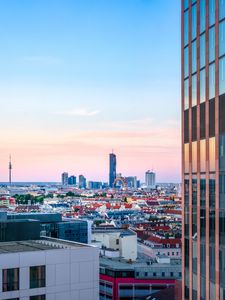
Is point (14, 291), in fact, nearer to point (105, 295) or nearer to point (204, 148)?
point (204, 148)

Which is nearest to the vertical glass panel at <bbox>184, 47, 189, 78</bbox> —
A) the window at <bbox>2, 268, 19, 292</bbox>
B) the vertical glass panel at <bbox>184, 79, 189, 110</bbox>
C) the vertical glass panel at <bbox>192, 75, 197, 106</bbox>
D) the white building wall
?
the vertical glass panel at <bbox>184, 79, 189, 110</bbox>

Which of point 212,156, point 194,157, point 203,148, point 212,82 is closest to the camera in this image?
point 212,156

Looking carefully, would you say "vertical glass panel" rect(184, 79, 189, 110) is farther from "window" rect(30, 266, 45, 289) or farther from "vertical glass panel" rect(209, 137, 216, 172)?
"window" rect(30, 266, 45, 289)

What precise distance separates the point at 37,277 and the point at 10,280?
1.93 m

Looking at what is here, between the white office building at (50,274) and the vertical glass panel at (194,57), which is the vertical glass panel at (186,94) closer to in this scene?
the vertical glass panel at (194,57)

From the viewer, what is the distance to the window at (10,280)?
4094cm

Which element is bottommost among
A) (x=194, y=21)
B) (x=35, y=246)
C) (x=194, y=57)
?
(x=35, y=246)

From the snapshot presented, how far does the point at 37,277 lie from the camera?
138 ft

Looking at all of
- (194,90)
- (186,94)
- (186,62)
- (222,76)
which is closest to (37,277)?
(186,94)

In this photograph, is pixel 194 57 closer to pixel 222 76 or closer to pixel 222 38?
pixel 222 38

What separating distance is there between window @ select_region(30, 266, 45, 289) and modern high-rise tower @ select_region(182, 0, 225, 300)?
1366 cm

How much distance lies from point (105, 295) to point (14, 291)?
65.4 metres

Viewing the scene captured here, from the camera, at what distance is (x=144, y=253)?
545 ft

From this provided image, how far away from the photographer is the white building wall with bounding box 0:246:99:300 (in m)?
41.4
